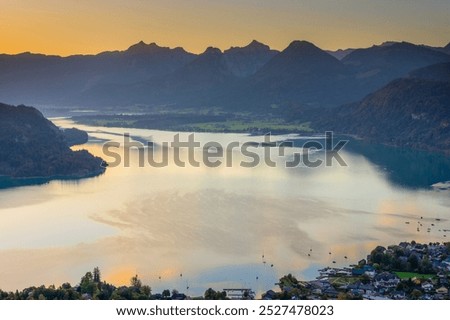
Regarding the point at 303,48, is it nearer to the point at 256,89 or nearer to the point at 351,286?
the point at 256,89

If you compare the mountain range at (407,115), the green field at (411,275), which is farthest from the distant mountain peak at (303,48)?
the green field at (411,275)

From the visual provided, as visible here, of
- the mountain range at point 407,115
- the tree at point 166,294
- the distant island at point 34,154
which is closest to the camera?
the tree at point 166,294

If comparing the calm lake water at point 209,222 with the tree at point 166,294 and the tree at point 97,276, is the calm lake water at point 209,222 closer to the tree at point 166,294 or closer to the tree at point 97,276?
the tree at point 97,276

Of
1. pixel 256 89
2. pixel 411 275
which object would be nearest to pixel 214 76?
pixel 256 89

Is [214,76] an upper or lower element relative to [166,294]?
upper

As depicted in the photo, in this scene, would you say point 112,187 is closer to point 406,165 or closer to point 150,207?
point 150,207

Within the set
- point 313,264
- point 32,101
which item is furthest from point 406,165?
point 32,101
